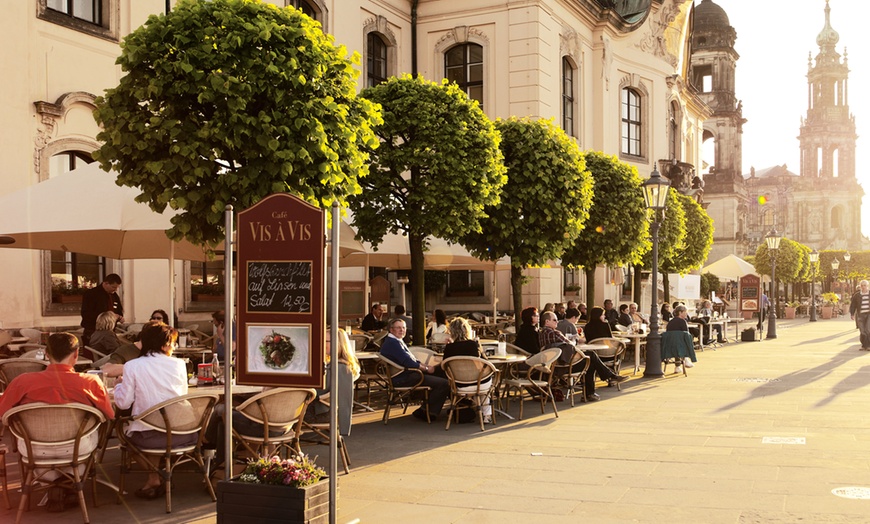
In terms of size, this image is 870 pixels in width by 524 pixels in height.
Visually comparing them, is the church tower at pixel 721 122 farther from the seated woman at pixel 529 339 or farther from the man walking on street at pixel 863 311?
the seated woman at pixel 529 339

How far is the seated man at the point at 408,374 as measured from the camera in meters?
12.0

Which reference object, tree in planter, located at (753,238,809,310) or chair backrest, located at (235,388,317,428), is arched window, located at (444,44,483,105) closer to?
chair backrest, located at (235,388,317,428)

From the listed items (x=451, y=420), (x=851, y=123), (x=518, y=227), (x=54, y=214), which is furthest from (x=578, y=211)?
(x=851, y=123)

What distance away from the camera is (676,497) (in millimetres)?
7742

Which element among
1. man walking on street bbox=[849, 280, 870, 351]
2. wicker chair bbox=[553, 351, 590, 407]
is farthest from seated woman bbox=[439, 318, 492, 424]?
man walking on street bbox=[849, 280, 870, 351]

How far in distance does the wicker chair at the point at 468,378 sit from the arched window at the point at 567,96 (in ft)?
67.9

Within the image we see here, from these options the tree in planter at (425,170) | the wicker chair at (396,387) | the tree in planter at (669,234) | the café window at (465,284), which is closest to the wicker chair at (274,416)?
the wicker chair at (396,387)

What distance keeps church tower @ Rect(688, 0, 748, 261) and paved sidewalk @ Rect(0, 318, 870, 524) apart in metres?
58.5

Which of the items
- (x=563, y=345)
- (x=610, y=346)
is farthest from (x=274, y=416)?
(x=610, y=346)

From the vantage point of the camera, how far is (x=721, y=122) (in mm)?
74875

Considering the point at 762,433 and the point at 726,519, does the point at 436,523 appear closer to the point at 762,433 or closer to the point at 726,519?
the point at 726,519

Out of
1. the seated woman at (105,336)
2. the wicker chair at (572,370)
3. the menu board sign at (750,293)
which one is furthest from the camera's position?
the menu board sign at (750,293)

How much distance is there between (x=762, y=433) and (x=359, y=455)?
4.83 metres

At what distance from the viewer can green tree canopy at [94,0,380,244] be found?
1010cm
